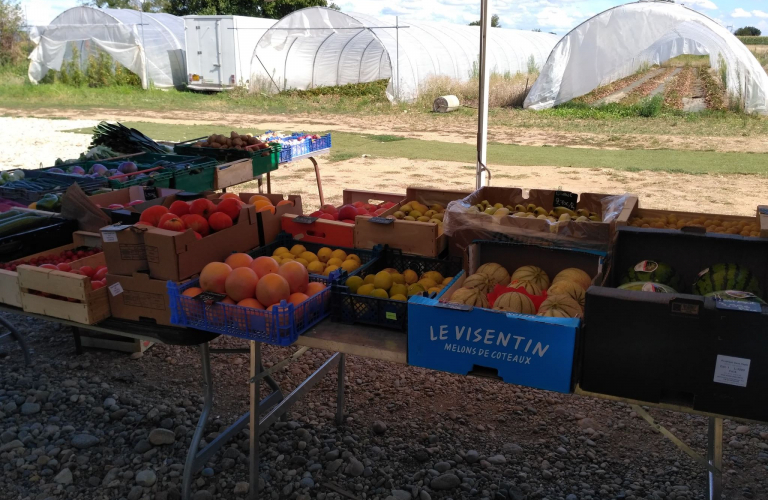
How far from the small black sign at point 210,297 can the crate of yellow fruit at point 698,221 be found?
6.58ft

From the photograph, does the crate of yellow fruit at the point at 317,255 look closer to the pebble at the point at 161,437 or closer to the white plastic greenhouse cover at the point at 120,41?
the pebble at the point at 161,437

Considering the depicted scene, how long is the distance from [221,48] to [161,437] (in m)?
20.2

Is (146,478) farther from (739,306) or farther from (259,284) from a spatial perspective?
(739,306)

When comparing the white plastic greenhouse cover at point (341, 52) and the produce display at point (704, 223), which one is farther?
the white plastic greenhouse cover at point (341, 52)

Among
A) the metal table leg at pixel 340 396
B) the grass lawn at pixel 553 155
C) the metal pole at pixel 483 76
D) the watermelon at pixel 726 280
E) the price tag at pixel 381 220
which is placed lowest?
the metal table leg at pixel 340 396

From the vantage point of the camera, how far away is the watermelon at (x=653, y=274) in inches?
101

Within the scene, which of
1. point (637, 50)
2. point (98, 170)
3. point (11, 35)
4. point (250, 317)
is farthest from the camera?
point (11, 35)

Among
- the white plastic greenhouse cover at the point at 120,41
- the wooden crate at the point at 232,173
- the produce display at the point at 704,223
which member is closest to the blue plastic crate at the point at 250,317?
the produce display at the point at 704,223

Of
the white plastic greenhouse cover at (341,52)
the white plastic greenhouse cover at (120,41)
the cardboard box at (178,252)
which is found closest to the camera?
the cardboard box at (178,252)

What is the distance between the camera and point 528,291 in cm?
267

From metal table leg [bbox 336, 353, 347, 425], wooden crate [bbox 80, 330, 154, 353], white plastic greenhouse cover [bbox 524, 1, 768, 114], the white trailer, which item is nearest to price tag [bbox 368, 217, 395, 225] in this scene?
metal table leg [bbox 336, 353, 347, 425]

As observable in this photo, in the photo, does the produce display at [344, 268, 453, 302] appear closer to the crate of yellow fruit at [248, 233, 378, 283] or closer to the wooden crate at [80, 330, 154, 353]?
the crate of yellow fruit at [248, 233, 378, 283]

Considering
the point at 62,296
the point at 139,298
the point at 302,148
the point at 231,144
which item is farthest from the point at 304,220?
the point at 302,148

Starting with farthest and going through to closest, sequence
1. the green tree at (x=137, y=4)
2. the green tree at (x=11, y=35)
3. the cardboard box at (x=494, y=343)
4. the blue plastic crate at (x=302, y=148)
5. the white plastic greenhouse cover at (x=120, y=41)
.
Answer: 1. the green tree at (x=137, y=4)
2. the green tree at (x=11, y=35)
3. the white plastic greenhouse cover at (x=120, y=41)
4. the blue plastic crate at (x=302, y=148)
5. the cardboard box at (x=494, y=343)
